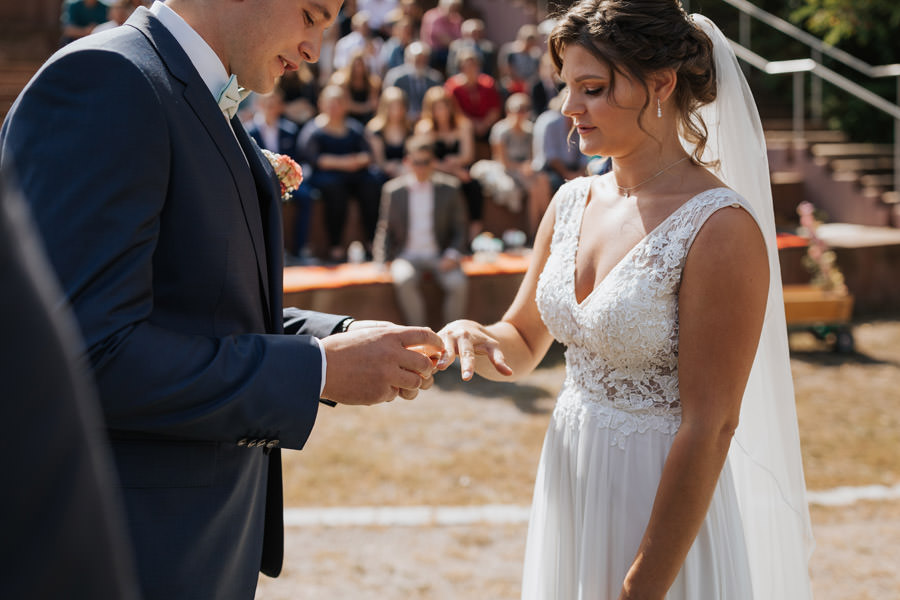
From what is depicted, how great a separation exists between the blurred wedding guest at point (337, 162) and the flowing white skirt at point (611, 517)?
25.6ft

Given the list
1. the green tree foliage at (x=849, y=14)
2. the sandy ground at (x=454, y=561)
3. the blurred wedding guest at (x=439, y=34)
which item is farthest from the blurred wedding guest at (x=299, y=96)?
the green tree foliage at (x=849, y=14)

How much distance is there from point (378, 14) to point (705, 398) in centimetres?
1244

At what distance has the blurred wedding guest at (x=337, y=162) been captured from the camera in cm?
1006

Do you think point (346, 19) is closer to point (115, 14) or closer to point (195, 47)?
point (115, 14)

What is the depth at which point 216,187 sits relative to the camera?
1857mm

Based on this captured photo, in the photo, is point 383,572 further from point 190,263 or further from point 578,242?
point 190,263

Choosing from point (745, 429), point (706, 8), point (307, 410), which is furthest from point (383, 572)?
point (706, 8)

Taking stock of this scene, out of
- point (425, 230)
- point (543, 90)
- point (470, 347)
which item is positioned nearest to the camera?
point (470, 347)

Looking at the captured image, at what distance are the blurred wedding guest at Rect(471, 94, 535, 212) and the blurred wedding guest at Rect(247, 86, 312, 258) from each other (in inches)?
88.0

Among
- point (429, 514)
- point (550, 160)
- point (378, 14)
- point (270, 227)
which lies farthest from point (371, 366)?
point (378, 14)

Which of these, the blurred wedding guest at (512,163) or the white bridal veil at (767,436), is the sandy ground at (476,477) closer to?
the white bridal veil at (767,436)

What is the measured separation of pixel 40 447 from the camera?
0.62 meters

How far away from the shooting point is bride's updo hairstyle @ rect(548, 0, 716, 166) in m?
2.34

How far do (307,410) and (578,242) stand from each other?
115cm
